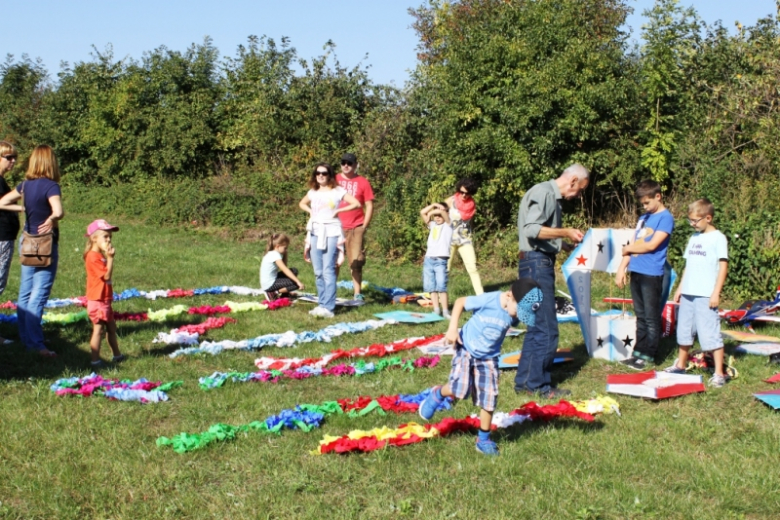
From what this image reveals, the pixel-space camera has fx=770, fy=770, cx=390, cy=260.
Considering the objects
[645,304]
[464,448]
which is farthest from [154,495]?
[645,304]

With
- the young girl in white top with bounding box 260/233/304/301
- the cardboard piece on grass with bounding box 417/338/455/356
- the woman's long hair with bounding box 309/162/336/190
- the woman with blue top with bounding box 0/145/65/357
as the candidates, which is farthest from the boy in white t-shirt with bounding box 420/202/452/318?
the woman with blue top with bounding box 0/145/65/357

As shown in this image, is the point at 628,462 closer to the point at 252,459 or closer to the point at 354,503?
the point at 354,503

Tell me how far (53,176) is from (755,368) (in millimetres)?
7427

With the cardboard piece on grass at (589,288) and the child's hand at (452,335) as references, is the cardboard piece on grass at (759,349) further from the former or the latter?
the child's hand at (452,335)

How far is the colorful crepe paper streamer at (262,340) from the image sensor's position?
834 centimetres

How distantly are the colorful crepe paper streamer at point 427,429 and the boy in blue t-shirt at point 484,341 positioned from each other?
39cm

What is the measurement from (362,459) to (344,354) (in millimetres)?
2930

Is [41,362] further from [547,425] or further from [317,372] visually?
[547,425]

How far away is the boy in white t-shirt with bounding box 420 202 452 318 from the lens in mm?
10297

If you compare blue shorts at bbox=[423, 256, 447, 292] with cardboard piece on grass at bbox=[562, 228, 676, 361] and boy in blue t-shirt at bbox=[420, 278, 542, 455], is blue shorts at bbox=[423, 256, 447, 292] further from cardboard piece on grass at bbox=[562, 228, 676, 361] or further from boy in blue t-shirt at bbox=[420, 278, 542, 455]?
boy in blue t-shirt at bbox=[420, 278, 542, 455]

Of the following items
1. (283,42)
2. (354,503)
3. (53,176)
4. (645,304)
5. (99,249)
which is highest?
(283,42)

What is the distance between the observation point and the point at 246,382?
7.23 meters

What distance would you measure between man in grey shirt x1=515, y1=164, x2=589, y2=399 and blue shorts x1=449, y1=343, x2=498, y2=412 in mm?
1538

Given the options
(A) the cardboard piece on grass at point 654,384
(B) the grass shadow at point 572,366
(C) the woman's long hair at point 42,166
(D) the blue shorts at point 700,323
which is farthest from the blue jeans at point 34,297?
(D) the blue shorts at point 700,323
